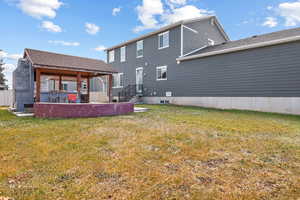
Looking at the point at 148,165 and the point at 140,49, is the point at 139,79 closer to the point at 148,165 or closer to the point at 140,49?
the point at 140,49

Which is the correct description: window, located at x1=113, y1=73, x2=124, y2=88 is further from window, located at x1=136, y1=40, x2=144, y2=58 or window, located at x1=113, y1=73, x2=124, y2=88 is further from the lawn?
the lawn

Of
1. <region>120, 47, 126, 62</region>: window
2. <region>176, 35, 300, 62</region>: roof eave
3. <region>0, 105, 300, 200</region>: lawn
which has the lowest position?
<region>0, 105, 300, 200</region>: lawn

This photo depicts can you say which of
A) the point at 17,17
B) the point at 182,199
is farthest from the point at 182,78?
the point at 17,17

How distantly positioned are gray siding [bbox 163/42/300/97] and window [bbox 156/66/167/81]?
4.58ft

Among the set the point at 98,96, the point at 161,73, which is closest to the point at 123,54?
the point at 98,96

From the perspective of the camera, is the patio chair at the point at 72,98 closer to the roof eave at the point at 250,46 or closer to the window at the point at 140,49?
the roof eave at the point at 250,46

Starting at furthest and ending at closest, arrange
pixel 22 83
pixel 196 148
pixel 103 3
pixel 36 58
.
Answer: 1. pixel 103 3
2. pixel 22 83
3. pixel 36 58
4. pixel 196 148

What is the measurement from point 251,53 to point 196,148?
28.4 feet

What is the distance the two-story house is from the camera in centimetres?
878

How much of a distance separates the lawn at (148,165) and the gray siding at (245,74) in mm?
5378

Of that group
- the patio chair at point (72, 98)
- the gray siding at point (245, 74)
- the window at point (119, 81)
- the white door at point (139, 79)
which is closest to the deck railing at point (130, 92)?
the white door at point (139, 79)

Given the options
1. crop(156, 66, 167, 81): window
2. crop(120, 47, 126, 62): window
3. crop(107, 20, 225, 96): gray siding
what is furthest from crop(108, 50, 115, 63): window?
crop(156, 66, 167, 81): window

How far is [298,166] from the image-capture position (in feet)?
8.90

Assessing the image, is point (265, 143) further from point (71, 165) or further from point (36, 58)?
point (36, 58)
